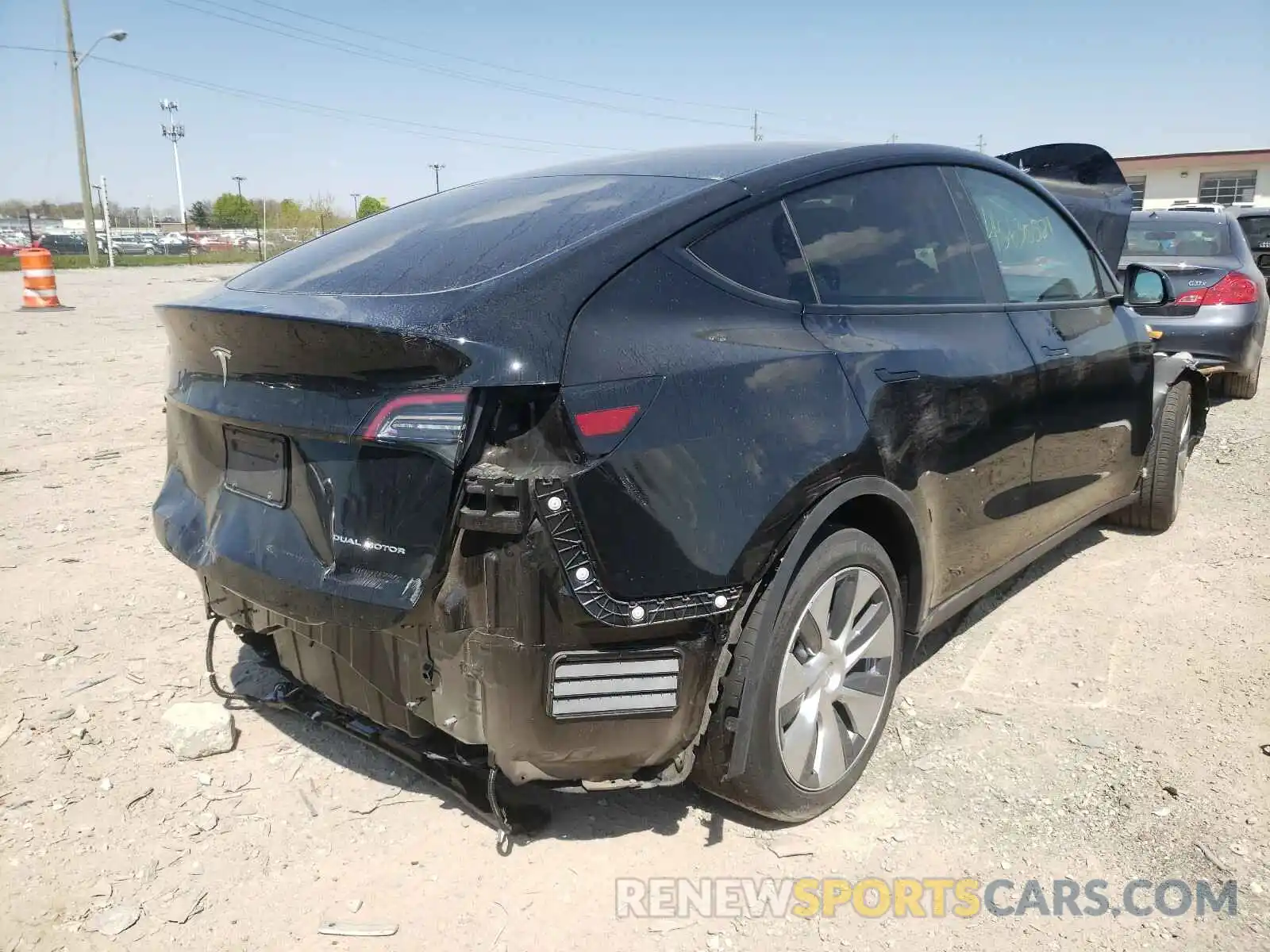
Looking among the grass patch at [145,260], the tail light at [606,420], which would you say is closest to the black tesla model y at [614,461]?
the tail light at [606,420]

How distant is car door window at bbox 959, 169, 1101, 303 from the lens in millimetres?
3338

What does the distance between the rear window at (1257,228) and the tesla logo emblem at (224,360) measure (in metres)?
17.0

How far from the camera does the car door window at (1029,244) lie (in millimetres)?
3338

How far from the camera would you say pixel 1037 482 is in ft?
11.2

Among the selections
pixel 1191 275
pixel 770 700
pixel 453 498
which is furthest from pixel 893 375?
pixel 1191 275

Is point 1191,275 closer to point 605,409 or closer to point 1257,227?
point 605,409

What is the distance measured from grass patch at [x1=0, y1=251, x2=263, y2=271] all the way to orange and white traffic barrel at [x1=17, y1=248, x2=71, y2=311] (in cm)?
1829

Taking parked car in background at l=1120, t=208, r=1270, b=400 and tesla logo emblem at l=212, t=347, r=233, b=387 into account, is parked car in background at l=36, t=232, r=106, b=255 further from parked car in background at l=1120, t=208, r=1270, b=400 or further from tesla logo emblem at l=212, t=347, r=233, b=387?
tesla logo emblem at l=212, t=347, r=233, b=387

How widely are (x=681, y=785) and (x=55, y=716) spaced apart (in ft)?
6.73

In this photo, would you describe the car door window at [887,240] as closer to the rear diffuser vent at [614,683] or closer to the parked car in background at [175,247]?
the rear diffuser vent at [614,683]

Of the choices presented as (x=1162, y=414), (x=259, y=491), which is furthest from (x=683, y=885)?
(x=1162, y=414)

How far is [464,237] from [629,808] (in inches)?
64.3

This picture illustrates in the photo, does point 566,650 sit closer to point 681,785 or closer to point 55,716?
point 681,785

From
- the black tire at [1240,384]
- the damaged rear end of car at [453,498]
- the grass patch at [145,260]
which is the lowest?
the black tire at [1240,384]
